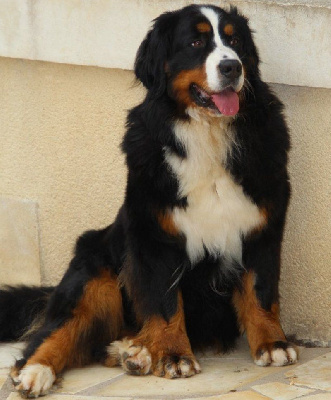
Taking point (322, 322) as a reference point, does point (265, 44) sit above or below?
above

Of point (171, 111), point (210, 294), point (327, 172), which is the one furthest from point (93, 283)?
point (327, 172)

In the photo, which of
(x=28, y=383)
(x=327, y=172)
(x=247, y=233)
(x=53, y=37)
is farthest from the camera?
(x=53, y=37)

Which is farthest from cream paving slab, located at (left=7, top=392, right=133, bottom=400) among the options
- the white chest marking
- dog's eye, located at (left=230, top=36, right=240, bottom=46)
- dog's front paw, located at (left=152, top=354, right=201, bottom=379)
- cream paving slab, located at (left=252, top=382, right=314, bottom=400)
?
dog's eye, located at (left=230, top=36, right=240, bottom=46)

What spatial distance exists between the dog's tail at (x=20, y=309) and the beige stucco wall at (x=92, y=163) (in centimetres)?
63

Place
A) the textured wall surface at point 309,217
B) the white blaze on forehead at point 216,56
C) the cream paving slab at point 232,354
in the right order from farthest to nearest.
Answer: the textured wall surface at point 309,217 → the cream paving slab at point 232,354 → the white blaze on forehead at point 216,56

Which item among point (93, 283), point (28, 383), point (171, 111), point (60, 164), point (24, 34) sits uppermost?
point (24, 34)

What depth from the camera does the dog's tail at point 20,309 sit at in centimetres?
493

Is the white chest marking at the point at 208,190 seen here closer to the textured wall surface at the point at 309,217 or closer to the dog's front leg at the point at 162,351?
the dog's front leg at the point at 162,351

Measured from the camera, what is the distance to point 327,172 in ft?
15.9

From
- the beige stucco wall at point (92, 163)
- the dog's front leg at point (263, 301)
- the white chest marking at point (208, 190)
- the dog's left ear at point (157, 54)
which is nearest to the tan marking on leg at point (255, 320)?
the dog's front leg at point (263, 301)

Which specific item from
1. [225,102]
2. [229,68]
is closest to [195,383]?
[225,102]

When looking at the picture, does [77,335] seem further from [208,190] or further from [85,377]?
[208,190]

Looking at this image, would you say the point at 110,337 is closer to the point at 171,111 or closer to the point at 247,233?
the point at 247,233

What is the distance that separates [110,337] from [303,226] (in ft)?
3.76
